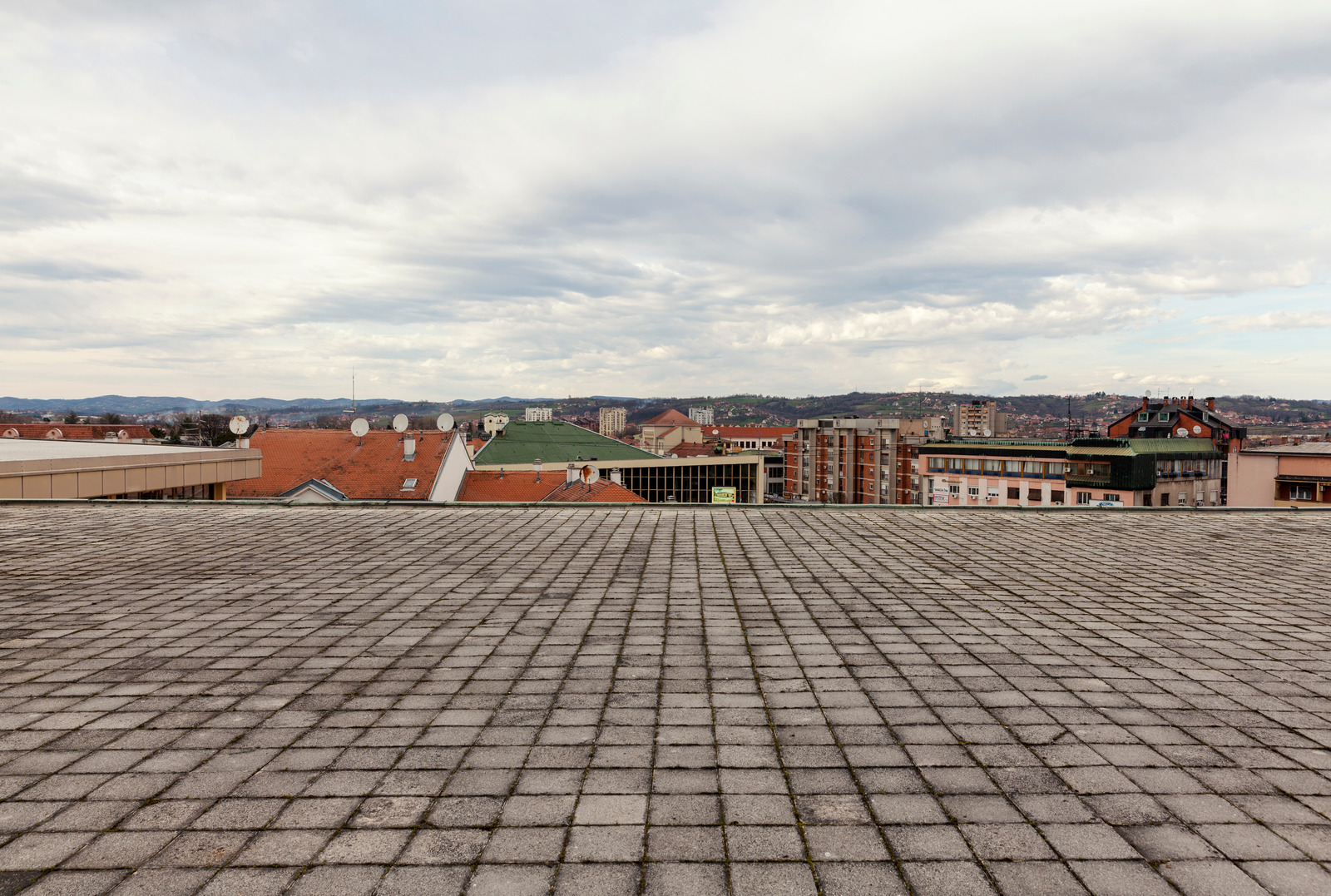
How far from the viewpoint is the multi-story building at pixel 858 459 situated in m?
74.1

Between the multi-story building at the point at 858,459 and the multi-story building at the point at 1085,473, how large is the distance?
6179 millimetres

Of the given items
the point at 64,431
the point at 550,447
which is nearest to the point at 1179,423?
the point at 550,447

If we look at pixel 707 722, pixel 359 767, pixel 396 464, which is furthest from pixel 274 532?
pixel 396 464

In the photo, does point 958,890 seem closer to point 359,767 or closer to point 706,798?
point 706,798

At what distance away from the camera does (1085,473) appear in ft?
173

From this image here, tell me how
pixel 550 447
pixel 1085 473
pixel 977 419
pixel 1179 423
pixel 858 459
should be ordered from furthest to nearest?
pixel 977 419
pixel 858 459
pixel 1179 423
pixel 550 447
pixel 1085 473

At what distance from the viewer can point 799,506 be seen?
11867 mm

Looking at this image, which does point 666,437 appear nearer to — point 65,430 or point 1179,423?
point 1179,423

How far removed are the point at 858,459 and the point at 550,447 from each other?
4095cm

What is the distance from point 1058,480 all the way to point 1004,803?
208 ft

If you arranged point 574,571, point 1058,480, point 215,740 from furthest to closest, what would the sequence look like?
point 1058,480 < point 574,571 < point 215,740

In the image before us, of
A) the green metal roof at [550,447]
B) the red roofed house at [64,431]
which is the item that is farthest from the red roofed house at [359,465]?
the red roofed house at [64,431]

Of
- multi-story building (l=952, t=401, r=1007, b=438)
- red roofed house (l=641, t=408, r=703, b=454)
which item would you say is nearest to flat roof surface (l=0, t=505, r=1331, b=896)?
red roofed house (l=641, t=408, r=703, b=454)

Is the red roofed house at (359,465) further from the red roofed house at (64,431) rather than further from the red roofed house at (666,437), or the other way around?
the red roofed house at (666,437)
